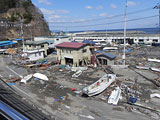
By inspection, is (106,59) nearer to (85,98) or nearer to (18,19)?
(85,98)

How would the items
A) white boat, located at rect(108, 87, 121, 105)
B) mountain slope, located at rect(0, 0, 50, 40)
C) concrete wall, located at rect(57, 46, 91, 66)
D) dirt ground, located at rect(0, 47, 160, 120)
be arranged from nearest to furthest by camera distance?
dirt ground, located at rect(0, 47, 160, 120) < white boat, located at rect(108, 87, 121, 105) < concrete wall, located at rect(57, 46, 91, 66) < mountain slope, located at rect(0, 0, 50, 40)

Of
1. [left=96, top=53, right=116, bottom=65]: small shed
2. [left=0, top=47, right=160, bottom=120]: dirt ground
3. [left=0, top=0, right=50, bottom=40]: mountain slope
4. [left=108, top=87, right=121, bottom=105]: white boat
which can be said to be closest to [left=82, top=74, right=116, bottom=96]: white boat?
[left=0, top=47, right=160, bottom=120]: dirt ground

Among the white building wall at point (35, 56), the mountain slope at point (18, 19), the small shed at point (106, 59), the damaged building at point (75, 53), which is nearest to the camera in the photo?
the small shed at point (106, 59)

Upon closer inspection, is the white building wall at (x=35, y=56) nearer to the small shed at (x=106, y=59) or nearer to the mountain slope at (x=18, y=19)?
the small shed at (x=106, y=59)

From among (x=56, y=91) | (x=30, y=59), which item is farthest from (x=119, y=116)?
(x=30, y=59)

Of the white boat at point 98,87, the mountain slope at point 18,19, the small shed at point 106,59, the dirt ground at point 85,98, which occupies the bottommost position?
the dirt ground at point 85,98

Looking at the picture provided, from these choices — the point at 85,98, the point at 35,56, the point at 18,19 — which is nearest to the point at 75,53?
the point at 35,56

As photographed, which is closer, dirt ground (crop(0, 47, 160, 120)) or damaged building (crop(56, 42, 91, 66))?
dirt ground (crop(0, 47, 160, 120))

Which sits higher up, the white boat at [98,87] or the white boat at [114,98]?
the white boat at [98,87]

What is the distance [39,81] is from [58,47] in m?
10.6

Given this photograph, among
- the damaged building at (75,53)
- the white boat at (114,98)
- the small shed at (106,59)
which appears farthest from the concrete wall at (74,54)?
the white boat at (114,98)

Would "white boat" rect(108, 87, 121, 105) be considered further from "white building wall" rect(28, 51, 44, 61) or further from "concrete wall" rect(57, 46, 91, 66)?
"white building wall" rect(28, 51, 44, 61)

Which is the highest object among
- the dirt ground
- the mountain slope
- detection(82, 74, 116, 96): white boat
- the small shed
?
the mountain slope

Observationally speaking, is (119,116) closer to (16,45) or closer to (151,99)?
(151,99)
